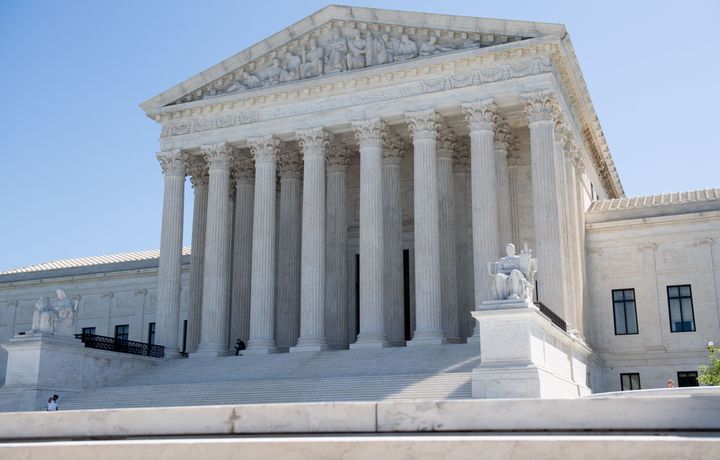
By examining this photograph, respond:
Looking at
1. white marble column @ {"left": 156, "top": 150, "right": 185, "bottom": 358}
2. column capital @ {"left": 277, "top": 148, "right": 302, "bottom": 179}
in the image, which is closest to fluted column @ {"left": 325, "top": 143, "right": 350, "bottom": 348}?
column capital @ {"left": 277, "top": 148, "right": 302, "bottom": 179}

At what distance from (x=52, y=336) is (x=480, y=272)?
63.0 feet

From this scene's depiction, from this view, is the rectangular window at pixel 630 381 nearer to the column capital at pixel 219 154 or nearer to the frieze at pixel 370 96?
the frieze at pixel 370 96

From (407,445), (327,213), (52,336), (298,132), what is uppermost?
(298,132)

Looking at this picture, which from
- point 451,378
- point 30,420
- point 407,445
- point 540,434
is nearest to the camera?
point 407,445

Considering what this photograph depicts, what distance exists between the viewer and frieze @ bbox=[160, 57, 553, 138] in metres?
37.4

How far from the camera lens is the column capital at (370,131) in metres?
40.0

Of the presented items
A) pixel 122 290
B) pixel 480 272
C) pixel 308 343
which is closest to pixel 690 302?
pixel 480 272

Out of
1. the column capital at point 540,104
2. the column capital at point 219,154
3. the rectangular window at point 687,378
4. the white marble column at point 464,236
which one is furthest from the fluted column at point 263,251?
the rectangular window at point 687,378

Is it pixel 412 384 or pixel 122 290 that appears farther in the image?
pixel 122 290

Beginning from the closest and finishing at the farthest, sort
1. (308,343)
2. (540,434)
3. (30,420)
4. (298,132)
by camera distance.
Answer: (540,434) < (30,420) < (308,343) < (298,132)

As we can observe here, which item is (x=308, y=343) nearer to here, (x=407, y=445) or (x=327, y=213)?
(x=327, y=213)

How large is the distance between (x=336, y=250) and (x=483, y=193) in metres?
9.99

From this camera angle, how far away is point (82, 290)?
5966 cm

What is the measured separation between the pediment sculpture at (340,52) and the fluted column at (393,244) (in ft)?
14.7
